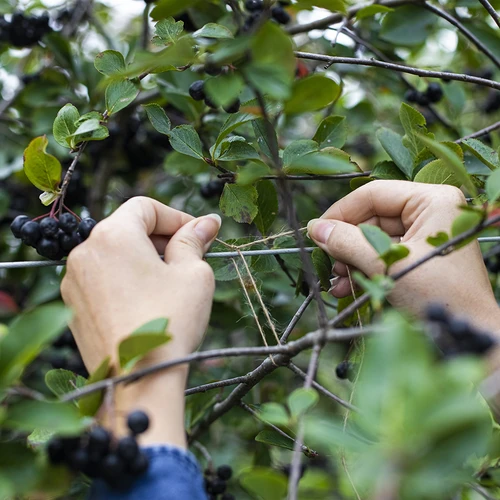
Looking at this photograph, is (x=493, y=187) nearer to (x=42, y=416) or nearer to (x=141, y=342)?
(x=141, y=342)

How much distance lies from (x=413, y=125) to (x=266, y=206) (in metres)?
0.33

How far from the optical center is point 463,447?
18.5 inches

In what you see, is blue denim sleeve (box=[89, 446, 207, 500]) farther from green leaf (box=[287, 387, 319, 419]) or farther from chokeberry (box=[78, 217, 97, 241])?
chokeberry (box=[78, 217, 97, 241])


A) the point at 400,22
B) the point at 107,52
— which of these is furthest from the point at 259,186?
the point at 400,22

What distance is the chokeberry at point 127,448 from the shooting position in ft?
2.06

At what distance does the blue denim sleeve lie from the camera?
650 mm

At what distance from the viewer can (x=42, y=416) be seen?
0.59 meters

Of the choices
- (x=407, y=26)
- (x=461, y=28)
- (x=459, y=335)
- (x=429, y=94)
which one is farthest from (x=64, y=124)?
(x=429, y=94)

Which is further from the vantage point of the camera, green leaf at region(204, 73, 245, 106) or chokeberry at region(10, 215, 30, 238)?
chokeberry at region(10, 215, 30, 238)

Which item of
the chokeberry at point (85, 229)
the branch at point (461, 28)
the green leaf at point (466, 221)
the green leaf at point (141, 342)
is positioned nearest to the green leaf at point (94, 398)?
the green leaf at point (141, 342)

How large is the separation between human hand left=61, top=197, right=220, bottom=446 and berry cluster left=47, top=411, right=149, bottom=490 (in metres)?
0.06

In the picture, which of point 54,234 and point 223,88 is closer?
point 223,88

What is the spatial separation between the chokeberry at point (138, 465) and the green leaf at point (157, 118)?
25.4 inches

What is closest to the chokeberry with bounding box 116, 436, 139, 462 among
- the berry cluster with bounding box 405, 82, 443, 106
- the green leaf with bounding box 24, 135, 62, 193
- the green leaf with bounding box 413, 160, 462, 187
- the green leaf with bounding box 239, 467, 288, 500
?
the green leaf with bounding box 239, 467, 288, 500
